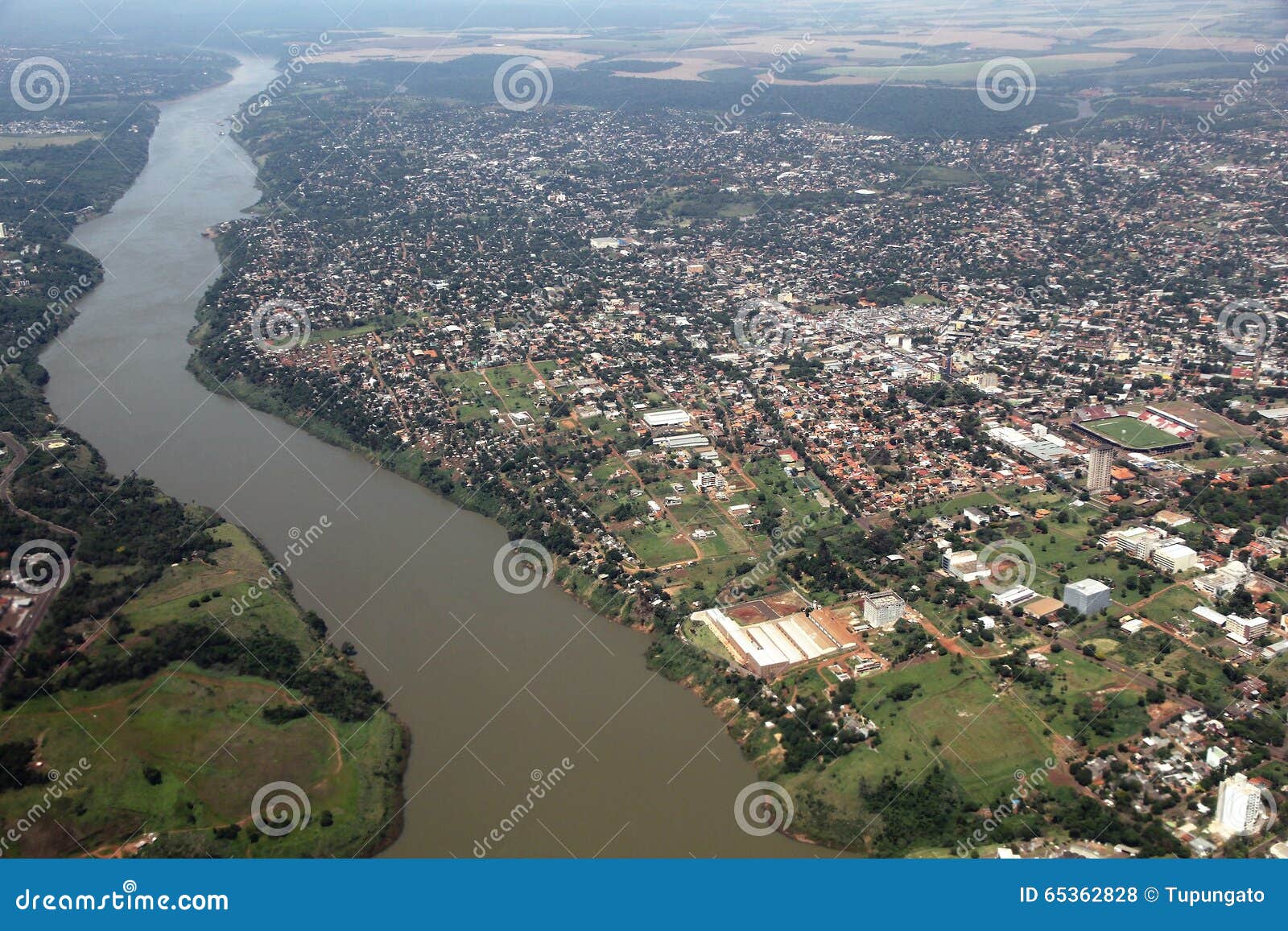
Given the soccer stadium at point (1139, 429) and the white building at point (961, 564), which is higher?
the white building at point (961, 564)

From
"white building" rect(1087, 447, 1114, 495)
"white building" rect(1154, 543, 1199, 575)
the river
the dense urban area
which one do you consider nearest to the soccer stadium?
the dense urban area

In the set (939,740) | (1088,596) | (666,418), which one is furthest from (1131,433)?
(939,740)

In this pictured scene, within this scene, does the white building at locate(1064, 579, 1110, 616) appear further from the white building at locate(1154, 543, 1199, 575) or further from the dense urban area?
the white building at locate(1154, 543, 1199, 575)

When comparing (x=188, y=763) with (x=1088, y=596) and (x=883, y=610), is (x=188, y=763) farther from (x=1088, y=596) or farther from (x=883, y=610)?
(x=1088, y=596)

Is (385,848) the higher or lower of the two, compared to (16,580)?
lower

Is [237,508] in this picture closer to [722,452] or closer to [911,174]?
[722,452]

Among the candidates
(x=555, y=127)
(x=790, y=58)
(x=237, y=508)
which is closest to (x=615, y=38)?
(x=790, y=58)

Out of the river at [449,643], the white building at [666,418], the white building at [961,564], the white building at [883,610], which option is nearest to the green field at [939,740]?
the river at [449,643]

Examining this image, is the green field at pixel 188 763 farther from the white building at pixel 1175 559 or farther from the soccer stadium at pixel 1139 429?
the soccer stadium at pixel 1139 429
